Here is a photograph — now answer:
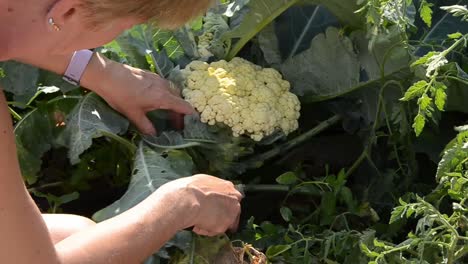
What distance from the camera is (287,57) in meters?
2.21

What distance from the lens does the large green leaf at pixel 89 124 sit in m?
1.93

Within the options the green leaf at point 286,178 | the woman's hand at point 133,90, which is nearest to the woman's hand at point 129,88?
the woman's hand at point 133,90

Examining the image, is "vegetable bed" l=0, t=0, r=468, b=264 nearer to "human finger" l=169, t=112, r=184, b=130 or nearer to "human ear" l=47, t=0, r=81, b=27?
"human finger" l=169, t=112, r=184, b=130

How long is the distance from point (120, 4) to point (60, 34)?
0.11 m

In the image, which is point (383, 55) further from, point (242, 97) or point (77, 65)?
point (77, 65)

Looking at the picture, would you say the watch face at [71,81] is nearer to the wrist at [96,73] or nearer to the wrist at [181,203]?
the wrist at [96,73]

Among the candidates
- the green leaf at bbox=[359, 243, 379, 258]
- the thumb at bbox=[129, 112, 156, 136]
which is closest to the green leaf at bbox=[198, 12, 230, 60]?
the thumb at bbox=[129, 112, 156, 136]

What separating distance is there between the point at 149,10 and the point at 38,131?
90cm

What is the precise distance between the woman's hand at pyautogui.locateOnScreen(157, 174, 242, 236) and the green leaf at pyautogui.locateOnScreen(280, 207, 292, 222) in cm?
19

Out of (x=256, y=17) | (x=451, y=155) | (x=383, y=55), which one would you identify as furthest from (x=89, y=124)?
(x=451, y=155)

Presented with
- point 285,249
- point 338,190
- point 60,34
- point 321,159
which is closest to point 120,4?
point 60,34

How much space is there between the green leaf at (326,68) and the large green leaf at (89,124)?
1.52ft

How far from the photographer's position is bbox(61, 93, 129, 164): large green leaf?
193 cm

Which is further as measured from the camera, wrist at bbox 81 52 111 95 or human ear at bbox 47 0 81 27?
wrist at bbox 81 52 111 95
